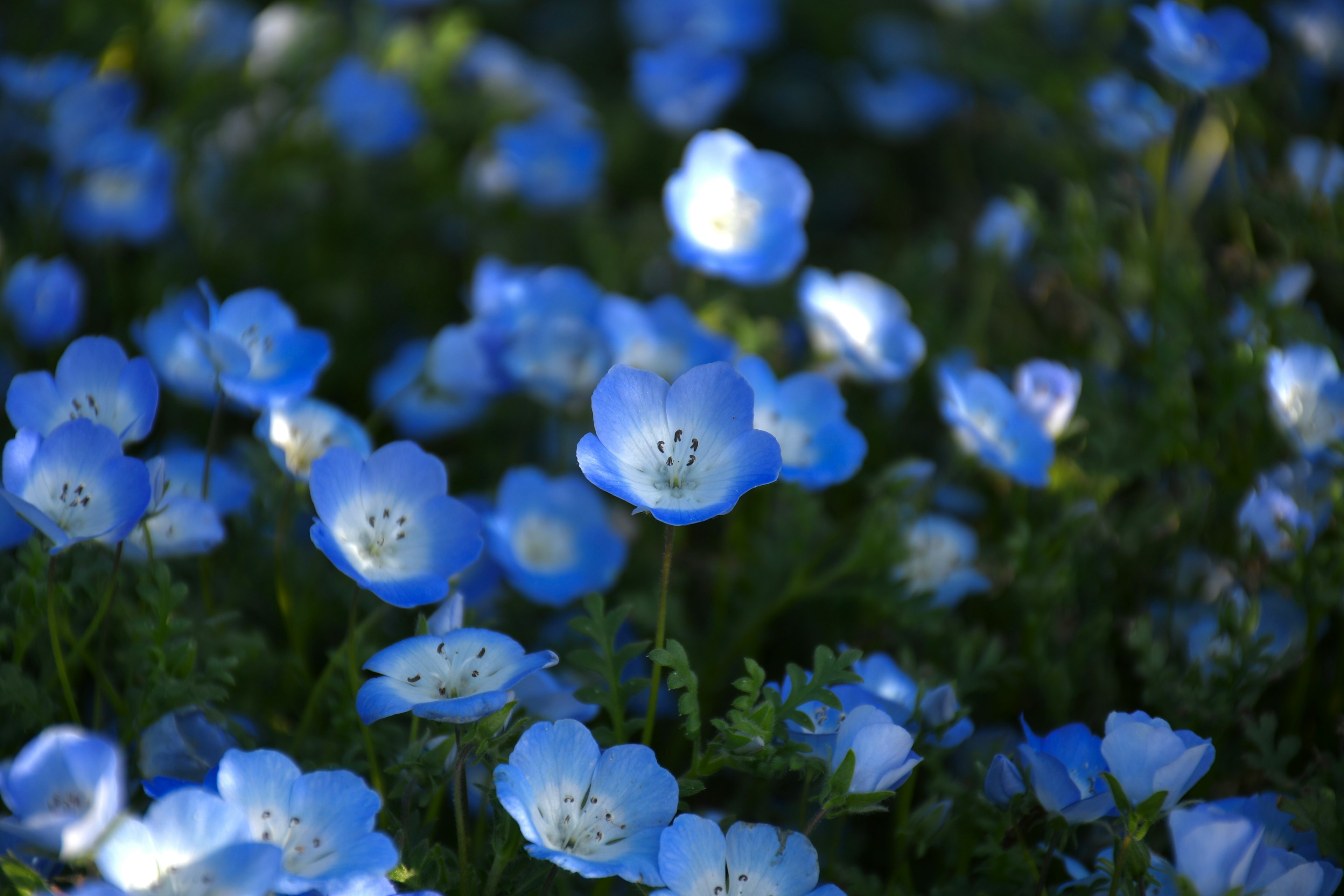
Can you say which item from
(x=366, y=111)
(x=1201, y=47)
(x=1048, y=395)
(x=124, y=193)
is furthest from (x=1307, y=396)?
(x=124, y=193)

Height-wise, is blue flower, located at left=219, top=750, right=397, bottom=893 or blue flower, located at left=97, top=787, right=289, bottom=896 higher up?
blue flower, located at left=97, top=787, right=289, bottom=896

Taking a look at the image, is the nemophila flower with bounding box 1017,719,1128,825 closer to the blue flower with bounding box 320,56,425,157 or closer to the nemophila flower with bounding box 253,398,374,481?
the nemophila flower with bounding box 253,398,374,481

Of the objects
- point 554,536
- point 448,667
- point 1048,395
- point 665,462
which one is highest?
point 665,462

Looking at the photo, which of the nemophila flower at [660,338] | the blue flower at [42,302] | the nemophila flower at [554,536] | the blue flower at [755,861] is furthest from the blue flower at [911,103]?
the blue flower at [755,861]

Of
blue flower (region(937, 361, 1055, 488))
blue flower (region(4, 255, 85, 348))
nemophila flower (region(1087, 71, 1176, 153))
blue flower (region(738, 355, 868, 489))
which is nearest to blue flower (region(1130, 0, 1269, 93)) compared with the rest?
nemophila flower (region(1087, 71, 1176, 153))

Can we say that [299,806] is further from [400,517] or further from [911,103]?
[911,103]
